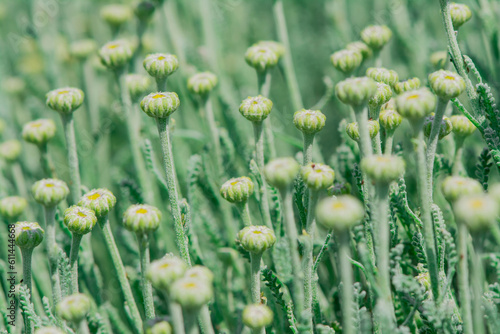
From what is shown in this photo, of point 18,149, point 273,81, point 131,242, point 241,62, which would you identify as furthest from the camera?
point 273,81

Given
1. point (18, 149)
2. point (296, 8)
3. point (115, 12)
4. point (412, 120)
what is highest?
point (296, 8)

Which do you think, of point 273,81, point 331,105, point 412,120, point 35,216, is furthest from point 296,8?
point 412,120

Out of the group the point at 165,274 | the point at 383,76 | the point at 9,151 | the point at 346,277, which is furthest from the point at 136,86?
the point at 346,277

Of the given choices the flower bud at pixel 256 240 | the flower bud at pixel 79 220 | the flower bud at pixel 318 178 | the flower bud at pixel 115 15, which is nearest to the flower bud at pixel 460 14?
the flower bud at pixel 318 178

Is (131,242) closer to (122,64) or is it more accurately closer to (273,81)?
(122,64)

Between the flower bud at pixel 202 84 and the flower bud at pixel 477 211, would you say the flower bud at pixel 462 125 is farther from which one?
the flower bud at pixel 202 84

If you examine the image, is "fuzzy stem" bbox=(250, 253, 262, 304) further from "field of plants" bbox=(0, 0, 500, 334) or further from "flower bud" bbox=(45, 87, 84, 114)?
"flower bud" bbox=(45, 87, 84, 114)
